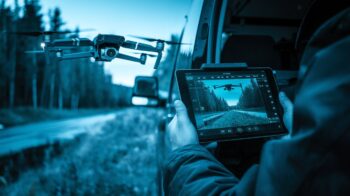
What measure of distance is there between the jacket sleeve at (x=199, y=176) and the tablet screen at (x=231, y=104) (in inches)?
9.7

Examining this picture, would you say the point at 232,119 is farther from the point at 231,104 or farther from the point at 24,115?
the point at 24,115

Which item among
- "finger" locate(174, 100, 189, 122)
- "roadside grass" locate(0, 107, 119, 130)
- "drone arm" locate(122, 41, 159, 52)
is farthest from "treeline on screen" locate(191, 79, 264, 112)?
"roadside grass" locate(0, 107, 119, 130)

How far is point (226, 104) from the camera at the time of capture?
1563mm

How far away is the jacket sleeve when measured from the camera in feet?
3.29

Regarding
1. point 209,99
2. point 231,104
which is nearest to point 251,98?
point 231,104

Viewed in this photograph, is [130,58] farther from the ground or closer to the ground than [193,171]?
farther from the ground

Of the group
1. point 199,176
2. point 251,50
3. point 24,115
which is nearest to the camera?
point 199,176

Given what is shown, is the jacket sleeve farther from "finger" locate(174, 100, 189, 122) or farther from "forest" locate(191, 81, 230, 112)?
"forest" locate(191, 81, 230, 112)

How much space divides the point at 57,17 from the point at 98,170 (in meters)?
5.41

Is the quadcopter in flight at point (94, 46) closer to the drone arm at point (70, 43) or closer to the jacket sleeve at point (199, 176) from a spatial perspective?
the drone arm at point (70, 43)

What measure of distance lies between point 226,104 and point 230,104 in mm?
24

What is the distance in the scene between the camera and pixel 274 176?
0.85 metres

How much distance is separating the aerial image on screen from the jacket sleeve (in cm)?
25

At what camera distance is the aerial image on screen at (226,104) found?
1.54 m
